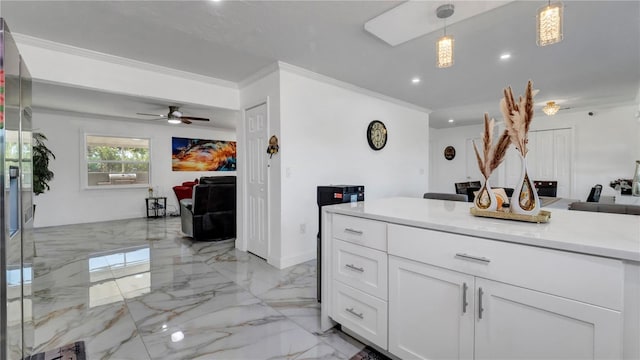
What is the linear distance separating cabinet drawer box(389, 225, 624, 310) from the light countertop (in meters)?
0.03

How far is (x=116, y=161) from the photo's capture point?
623 centimetres

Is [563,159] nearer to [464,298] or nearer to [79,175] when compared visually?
[464,298]

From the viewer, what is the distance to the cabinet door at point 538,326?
3.12ft

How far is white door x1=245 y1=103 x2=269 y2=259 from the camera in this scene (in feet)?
11.5

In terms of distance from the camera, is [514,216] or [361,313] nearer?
[514,216]

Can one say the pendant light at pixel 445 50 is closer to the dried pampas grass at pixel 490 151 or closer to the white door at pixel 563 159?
the dried pampas grass at pixel 490 151

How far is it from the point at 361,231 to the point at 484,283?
0.68 meters

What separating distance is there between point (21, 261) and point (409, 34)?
290cm

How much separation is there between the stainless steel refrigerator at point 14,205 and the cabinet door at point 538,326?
1.93m

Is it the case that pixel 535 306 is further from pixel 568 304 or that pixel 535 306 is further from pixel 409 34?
pixel 409 34

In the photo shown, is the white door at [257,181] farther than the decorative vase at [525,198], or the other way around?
the white door at [257,181]

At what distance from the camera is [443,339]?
1.33 m

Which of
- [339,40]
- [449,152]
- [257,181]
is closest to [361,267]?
[339,40]

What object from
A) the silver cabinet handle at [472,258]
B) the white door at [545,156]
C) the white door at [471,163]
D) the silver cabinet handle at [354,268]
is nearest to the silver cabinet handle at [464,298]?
the silver cabinet handle at [472,258]
